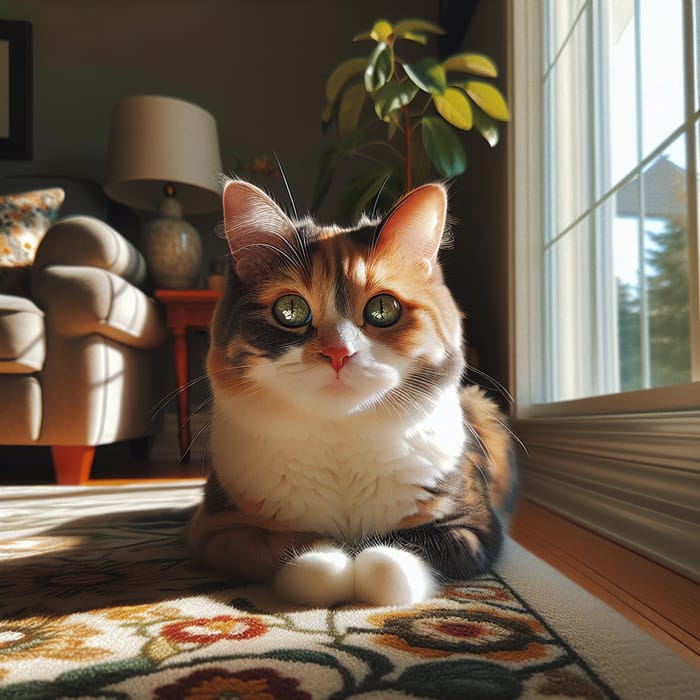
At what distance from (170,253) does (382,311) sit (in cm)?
236

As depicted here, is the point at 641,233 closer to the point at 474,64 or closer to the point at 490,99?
the point at 490,99

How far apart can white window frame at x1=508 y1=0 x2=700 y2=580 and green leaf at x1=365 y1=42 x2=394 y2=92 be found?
550 mm

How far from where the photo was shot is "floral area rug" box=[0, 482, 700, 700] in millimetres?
593

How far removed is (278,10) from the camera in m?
3.84

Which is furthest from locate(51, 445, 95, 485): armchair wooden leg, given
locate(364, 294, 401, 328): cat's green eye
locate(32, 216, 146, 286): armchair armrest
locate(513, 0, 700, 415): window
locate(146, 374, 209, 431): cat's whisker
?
locate(364, 294, 401, 328): cat's green eye

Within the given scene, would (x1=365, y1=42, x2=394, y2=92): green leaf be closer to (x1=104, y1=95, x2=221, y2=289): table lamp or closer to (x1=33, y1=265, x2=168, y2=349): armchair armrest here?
(x1=33, y1=265, x2=168, y2=349): armchair armrest

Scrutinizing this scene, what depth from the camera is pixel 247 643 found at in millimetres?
691

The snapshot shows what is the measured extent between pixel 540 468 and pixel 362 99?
1364 mm

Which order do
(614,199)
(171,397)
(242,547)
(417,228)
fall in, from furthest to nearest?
1. (614,199)
2. (171,397)
3. (417,228)
4. (242,547)

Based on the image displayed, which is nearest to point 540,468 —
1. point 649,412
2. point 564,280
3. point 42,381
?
point 564,280

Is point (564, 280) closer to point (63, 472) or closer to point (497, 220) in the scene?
point (497, 220)

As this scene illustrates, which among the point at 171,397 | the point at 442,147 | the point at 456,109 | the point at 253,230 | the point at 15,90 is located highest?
the point at 15,90

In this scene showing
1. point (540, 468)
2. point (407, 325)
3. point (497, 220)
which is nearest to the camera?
point (407, 325)

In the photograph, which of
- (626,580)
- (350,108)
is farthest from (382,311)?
(350,108)
